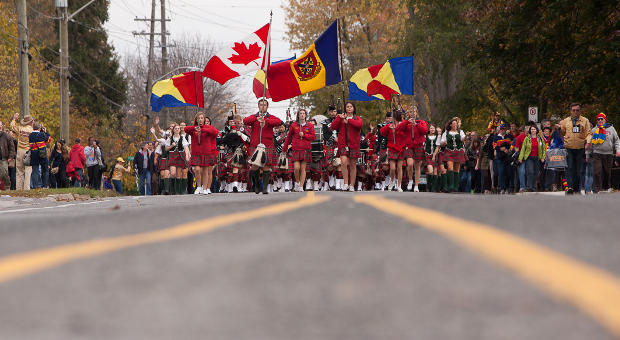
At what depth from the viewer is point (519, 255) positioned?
2172 millimetres

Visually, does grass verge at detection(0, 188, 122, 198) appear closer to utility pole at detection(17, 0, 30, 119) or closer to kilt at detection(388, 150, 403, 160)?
utility pole at detection(17, 0, 30, 119)

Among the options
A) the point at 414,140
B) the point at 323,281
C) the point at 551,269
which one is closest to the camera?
the point at 551,269

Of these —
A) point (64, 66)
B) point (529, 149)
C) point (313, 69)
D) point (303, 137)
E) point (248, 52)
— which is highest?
point (64, 66)

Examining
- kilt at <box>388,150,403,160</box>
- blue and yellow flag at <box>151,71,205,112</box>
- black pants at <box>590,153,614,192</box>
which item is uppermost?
blue and yellow flag at <box>151,71,205,112</box>

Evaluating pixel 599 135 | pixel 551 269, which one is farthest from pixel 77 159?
pixel 551 269

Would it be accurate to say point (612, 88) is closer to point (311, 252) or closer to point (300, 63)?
point (300, 63)

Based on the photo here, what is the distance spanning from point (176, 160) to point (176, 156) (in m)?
0.13

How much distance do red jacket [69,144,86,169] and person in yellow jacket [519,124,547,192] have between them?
44.3ft

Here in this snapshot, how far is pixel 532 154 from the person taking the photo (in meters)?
18.1

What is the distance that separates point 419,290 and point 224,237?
1.36m

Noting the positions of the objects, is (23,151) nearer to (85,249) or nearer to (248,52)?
(248,52)

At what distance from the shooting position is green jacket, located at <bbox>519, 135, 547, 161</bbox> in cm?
1797

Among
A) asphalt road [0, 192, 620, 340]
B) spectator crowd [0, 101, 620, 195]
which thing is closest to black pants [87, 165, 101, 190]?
spectator crowd [0, 101, 620, 195]

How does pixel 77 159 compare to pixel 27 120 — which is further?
pixel 77 159
